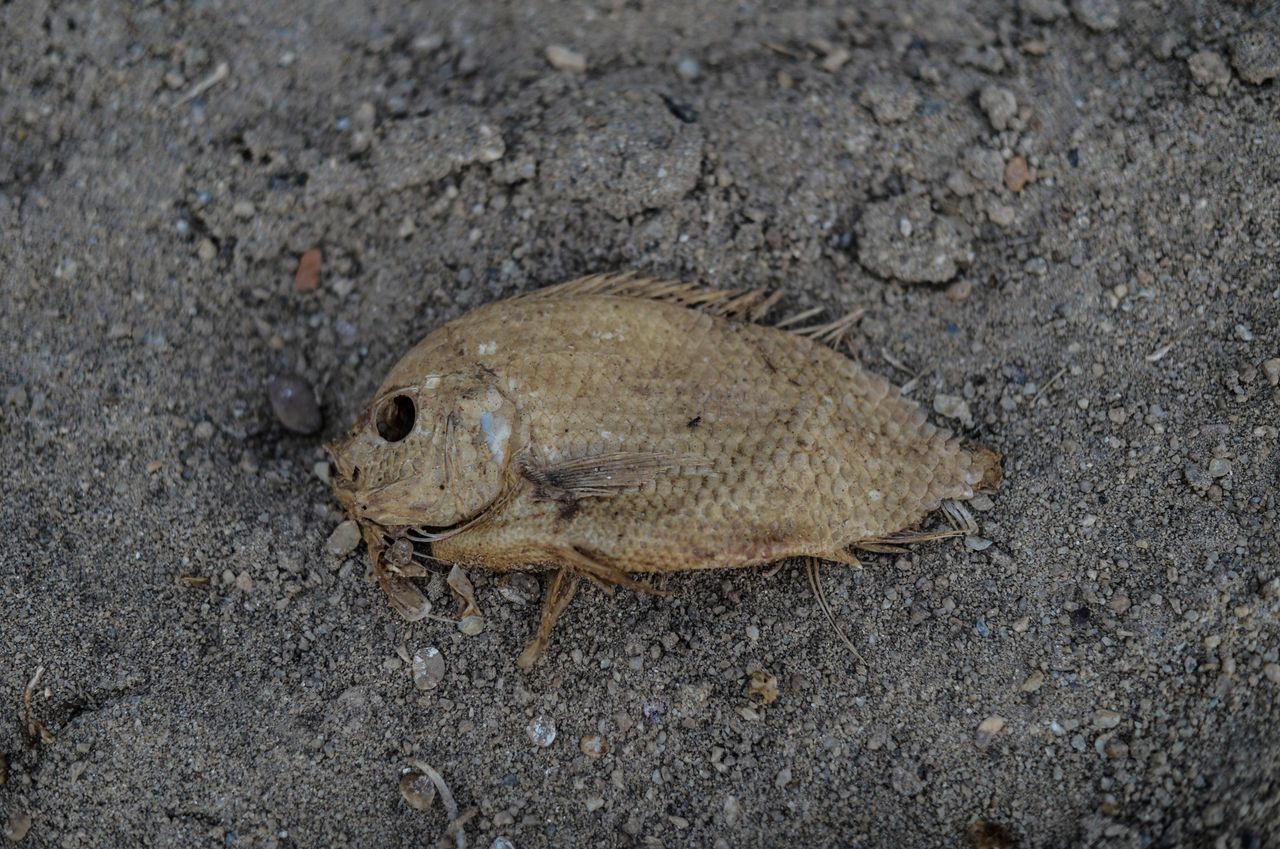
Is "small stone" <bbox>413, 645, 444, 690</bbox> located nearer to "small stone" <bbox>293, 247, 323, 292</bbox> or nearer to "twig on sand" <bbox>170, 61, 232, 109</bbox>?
"small stone" <bbox>293, 247, 323, 292</bbox>

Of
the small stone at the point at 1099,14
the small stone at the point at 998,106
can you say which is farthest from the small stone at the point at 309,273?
the small stone at the point at 1099,14

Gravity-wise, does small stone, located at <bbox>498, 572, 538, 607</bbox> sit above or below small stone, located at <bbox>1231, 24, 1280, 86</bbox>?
below

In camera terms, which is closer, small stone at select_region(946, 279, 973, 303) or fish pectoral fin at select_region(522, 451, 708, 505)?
fish pectoral fin at select_region(522, 451, 708, 505)

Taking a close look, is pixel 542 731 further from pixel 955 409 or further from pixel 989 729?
pixel 955 409

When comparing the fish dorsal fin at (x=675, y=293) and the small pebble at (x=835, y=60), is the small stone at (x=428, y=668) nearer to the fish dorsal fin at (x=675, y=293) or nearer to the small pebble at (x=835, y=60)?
the fish dorsal fin at (x=675, y=293)

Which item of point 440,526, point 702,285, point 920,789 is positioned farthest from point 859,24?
point 920,789

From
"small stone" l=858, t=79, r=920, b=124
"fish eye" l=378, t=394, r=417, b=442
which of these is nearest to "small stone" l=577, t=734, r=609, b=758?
"fish eye" l=378, t=394, r=417, b=442
